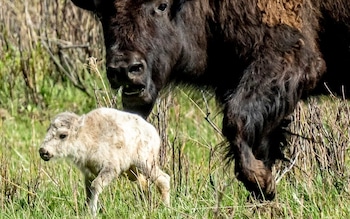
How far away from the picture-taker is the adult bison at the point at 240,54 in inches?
263

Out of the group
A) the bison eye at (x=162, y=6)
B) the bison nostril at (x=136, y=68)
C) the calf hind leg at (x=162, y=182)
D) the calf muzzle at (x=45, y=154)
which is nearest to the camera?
the calf muzzle at (x=45, y=154)

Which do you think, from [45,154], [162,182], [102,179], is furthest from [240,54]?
[45,154]

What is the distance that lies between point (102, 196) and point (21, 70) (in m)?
5.54

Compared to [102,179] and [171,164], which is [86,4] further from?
[102,179]

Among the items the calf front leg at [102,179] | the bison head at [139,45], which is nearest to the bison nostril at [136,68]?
the bison head at [139,45]

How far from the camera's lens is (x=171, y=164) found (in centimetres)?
775

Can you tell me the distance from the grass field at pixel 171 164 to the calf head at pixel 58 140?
33 cm

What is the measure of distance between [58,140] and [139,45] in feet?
2.88

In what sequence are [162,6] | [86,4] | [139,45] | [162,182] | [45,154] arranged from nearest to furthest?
[45,154], [162,182], [139,45], [162,6], [86,4]

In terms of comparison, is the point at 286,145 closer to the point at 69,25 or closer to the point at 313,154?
the point at 313,154

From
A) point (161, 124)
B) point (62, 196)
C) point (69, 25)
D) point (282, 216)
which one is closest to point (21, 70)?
point (69, 25)

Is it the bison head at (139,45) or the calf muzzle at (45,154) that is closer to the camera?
the calf muzzle at (45,154)

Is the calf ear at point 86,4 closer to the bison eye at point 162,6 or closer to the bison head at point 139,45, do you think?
the bison head at point 139,45

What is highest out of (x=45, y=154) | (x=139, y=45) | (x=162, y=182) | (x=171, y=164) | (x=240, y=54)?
(x=139, y=45)
